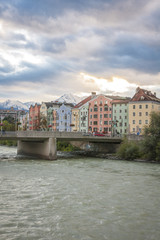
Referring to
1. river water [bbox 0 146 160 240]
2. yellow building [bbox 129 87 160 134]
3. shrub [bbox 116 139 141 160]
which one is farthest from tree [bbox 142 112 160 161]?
yellow building [bbox 129 87 160 134]

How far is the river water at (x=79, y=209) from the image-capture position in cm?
1639

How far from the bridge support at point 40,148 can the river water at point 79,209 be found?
23.5m

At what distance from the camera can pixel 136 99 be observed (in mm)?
A: 96812

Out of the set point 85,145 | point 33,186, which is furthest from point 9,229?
point 85,145

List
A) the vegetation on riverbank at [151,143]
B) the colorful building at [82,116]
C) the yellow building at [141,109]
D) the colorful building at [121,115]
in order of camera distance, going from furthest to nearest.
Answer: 1. the colorful building at [82,116]
2. the colorful building at [121,115]
3. the yellow building at [141,109]
4. the vegetation on riverbank at [151,143]

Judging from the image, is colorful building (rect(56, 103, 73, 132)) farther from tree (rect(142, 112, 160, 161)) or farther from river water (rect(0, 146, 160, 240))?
river water (rect(0, 146, 160, 240))

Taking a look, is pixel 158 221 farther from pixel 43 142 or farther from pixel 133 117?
pixel 133 117

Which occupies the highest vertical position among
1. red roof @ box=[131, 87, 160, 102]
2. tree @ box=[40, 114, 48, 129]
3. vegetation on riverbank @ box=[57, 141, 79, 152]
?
red roof @ box=[131, 87, 160, 102]

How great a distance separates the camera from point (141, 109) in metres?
94.9

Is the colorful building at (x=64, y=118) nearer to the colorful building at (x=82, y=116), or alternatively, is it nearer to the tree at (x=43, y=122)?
the colorful building at (x=82, y=116)

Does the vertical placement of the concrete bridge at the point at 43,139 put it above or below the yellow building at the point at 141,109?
below

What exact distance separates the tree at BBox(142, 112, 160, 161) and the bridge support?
16.6 metres

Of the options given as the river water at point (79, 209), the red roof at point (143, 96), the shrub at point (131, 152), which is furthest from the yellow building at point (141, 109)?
the river water at point (79, 209)

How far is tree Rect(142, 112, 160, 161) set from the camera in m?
54.1
